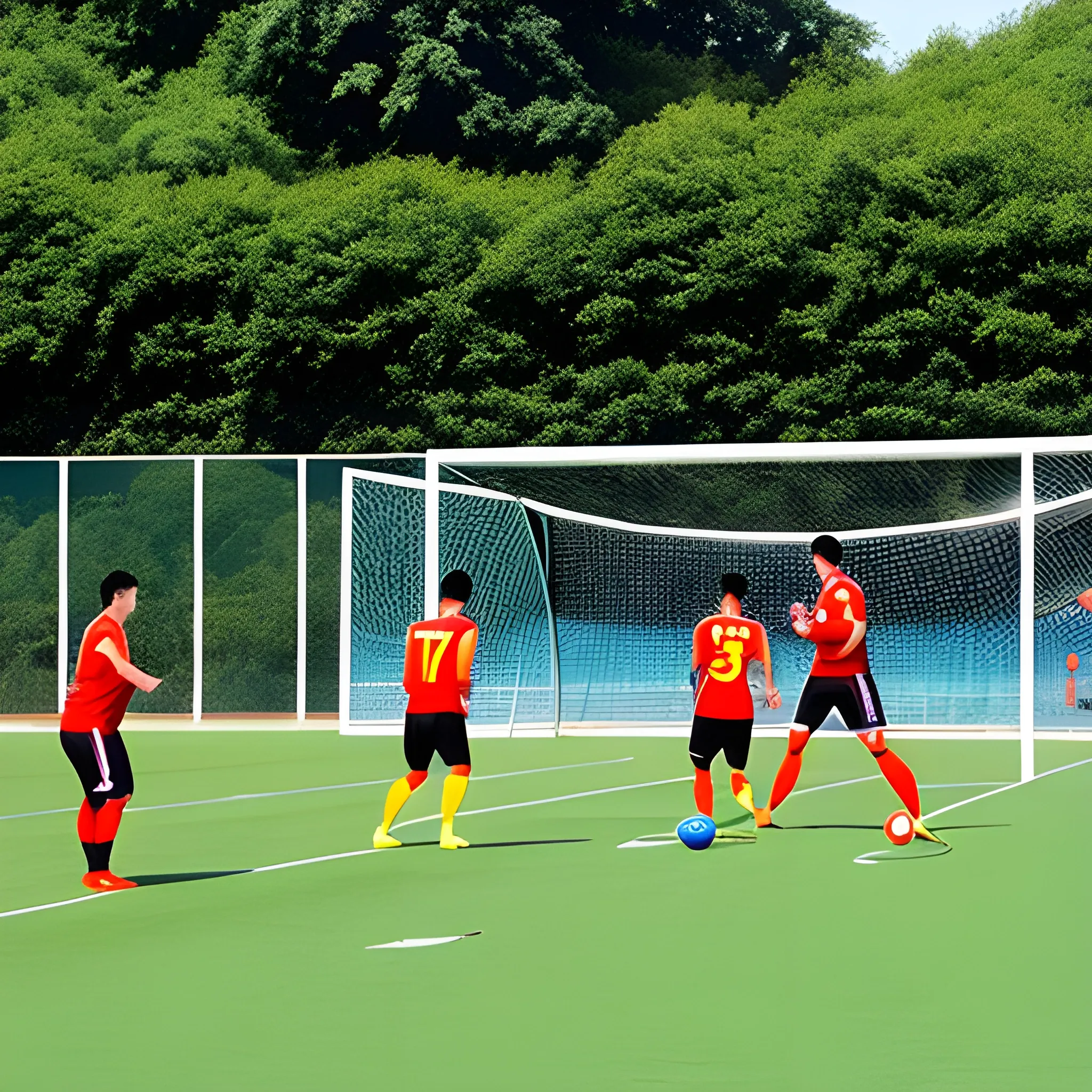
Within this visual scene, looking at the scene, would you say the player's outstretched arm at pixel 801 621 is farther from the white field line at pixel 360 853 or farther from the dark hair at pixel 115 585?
the dark hair at pixel 115 585

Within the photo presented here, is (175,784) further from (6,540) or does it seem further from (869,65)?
(869,65)

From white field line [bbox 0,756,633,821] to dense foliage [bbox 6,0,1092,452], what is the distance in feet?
37.3

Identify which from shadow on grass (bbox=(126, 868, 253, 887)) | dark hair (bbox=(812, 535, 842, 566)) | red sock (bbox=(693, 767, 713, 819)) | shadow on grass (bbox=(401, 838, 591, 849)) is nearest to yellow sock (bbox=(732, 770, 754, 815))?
red sock (bbox=(693, 767, 713, 819))

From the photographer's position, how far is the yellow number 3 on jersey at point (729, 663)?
9.09m

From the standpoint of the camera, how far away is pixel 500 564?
17.8m

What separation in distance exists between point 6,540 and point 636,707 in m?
8.46

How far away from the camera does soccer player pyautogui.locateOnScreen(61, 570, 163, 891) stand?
7.78 metres

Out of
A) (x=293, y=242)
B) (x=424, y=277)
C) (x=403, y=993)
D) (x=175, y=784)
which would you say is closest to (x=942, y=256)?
(x=424, y=277)

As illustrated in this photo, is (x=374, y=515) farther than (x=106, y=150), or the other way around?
(x=106, y=150)

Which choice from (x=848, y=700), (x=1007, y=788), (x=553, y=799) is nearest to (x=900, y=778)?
(x=848, y=700)

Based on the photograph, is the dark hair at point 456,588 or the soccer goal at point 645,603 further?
the soccer goal at point 645,603

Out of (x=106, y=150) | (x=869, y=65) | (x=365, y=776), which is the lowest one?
(x=365, y=776)

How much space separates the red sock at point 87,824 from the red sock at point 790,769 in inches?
158

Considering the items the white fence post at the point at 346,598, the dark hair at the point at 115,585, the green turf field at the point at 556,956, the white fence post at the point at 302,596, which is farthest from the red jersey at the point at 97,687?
the white fence post at the point at 302,596
